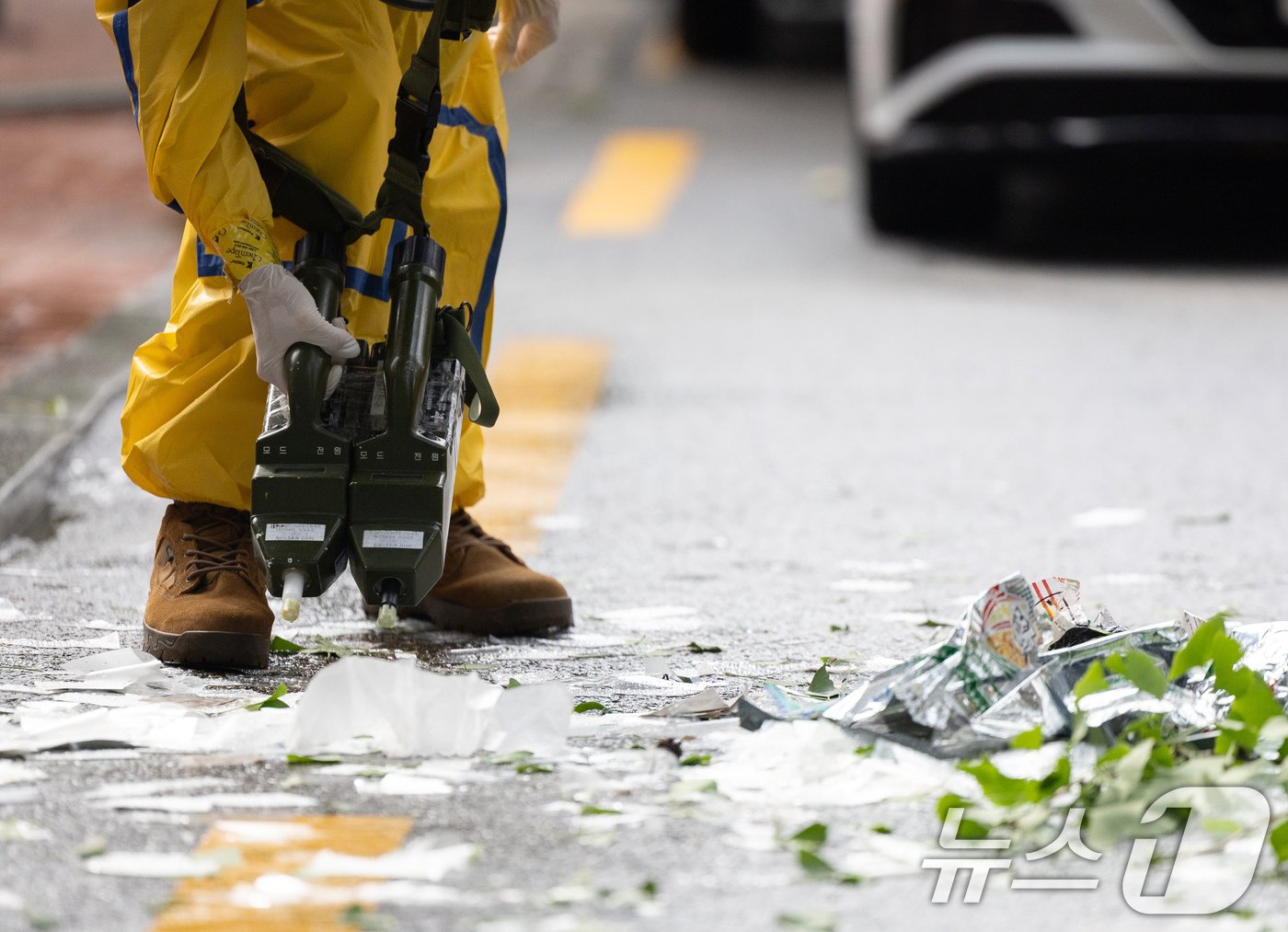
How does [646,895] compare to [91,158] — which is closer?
[646,895]

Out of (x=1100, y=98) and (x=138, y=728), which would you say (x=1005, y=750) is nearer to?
(x=138, y=728)

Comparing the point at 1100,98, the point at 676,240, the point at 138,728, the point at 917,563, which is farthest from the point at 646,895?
the point at 676,240

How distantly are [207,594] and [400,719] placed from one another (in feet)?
2.03

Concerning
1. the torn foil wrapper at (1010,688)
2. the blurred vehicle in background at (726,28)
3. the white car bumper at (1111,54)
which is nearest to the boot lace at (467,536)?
the torn foil wrapper at (1010,688)

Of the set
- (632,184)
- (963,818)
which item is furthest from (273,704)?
(632,184)

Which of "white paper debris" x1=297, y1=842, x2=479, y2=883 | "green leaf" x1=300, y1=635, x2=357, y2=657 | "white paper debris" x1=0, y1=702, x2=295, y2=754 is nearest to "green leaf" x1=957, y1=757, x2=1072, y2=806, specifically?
"white paper debris" x1=297, y1=842, x2=479, y2=883

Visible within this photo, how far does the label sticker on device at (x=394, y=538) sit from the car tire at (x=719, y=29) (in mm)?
11687

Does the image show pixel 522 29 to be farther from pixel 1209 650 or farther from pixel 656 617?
pixel 1209 650

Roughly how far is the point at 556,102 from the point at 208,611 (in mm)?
9260

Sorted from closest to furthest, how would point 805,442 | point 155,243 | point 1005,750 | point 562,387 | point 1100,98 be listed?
point 1005,750 < point 805,442 < point 562,387 < point 1100,98 < point 155,243

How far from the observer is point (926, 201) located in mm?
8406

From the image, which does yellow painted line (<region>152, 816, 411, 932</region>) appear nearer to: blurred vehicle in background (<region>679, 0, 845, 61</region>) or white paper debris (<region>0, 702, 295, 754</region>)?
white paper debris (<region>0, 702, 295, 754</region>)

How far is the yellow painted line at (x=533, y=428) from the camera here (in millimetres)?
4398

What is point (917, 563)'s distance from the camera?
4.01m
